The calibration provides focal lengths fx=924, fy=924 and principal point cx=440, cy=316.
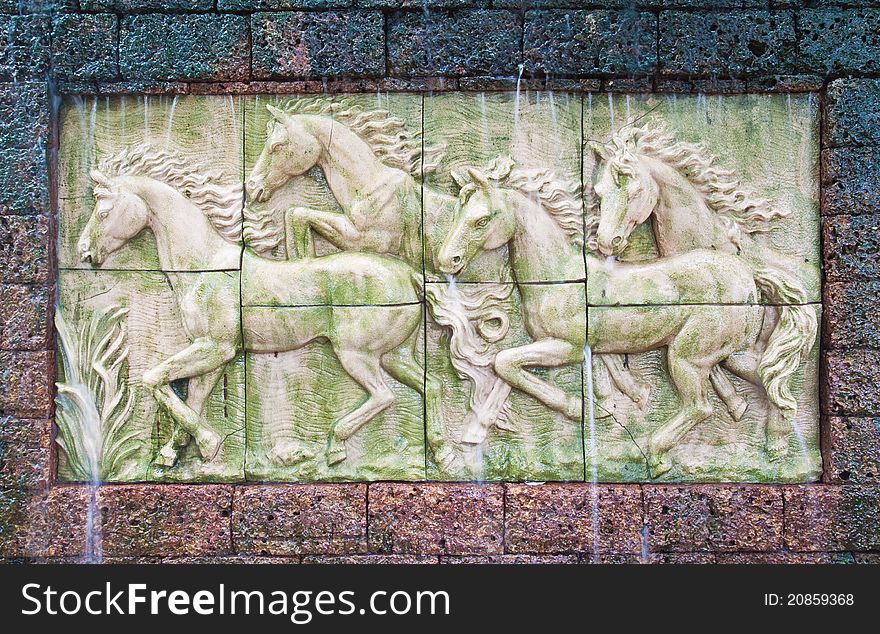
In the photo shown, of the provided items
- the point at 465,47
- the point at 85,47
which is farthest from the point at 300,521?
the point at 85,47

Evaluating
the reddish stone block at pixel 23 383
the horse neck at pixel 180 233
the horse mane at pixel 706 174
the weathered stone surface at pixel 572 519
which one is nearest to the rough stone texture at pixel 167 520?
the reddish stone block at pixel 23 383

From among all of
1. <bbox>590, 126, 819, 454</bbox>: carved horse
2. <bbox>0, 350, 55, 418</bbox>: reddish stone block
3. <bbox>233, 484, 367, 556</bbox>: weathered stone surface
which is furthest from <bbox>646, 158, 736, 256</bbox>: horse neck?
<bbox>0, 350, 55, 418</bbox>: reddish stone block

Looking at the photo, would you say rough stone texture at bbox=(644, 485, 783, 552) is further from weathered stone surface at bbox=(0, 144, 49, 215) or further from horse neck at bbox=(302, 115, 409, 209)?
weathered stone surface at bbox=(0, 144, 49, 215)

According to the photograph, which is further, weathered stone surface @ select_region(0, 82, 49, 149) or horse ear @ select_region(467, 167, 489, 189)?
weathered stone surface @ select_region(0, 82, 49, 149)

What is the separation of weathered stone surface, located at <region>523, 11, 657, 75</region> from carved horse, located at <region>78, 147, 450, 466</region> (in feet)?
4.26

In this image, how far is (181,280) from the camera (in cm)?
477

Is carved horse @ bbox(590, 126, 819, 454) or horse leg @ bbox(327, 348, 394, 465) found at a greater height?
carved horse @ bbox(590, 126, 819, 454)

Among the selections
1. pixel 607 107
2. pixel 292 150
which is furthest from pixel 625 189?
pixel 292 150

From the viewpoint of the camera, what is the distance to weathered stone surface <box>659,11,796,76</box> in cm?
470

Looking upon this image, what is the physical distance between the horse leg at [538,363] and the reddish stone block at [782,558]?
114 cm

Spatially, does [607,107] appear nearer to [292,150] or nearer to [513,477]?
[292,150]

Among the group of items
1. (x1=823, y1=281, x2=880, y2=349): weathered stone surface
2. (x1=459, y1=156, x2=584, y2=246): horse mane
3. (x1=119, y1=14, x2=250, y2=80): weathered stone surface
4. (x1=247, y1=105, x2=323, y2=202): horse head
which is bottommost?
(x1=823, y1=281, x2=880, y2=349): weathered stone surface

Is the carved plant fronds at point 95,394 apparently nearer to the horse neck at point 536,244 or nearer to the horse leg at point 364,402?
the horse leg at point 364,402

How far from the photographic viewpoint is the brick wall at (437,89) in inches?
185
